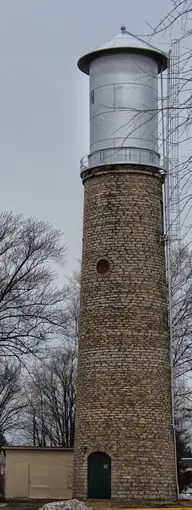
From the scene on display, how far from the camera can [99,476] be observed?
2942 cm

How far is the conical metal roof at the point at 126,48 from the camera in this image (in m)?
31.3

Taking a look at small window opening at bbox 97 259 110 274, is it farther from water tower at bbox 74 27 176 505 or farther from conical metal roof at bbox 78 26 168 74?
conical metal roof at bbox 78 26 168 74

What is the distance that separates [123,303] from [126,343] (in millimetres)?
1215

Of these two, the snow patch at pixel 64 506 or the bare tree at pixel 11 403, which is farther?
the bare tree at pixel 11 403

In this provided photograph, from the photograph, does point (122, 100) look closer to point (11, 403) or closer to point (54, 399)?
point (54, 399)

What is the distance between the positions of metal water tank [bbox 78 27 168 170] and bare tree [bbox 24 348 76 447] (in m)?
21.0

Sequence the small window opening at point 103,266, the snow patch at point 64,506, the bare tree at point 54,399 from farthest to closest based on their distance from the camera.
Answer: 1. the bare tree at point 54,399
2. the small window opening at point 103,266
3. the snow patch at point 64,506

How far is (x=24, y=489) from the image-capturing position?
37.2 m

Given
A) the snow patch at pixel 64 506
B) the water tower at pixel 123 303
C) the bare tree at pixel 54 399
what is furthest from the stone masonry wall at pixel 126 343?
the bare tree at pixel 54 399

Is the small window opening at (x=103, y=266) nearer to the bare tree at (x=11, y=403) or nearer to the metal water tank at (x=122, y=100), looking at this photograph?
the metal water tank at (x=122, y=100)

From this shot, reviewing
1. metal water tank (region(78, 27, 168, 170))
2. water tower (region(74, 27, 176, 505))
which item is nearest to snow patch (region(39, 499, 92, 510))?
water tower (region(74, 27, 176, 505))

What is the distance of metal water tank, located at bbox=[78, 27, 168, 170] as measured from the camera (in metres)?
30.8

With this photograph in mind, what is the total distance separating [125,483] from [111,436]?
1.42 metres

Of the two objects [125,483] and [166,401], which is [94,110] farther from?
[125,483]
